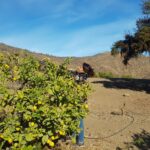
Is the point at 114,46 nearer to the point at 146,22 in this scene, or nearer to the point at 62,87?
the point at 146,22

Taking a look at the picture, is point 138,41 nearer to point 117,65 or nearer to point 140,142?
point 140,142

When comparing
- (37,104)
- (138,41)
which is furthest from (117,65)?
(37,104)

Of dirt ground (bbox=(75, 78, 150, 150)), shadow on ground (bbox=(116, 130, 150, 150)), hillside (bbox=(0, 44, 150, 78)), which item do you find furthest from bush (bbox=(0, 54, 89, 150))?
hillside (bbox=(0, 44, 150, 78))

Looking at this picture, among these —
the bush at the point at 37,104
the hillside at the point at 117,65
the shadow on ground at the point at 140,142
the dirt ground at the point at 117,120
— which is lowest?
the shadow on ground at the point at 140,142

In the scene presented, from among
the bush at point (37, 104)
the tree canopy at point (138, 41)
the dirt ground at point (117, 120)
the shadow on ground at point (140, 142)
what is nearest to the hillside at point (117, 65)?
the tree canopy at point (138, 41)

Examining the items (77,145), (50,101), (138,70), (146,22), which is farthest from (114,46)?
(138,70)

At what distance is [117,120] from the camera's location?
39.4 ft

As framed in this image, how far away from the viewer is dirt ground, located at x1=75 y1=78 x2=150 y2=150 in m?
9.38

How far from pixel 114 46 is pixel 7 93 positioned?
1480 cm

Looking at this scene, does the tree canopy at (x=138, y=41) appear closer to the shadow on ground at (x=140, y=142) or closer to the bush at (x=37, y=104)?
the shadow on ground at (x=140, y=142)

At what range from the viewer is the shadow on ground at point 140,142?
9133mm

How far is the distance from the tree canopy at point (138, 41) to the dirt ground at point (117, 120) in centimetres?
227

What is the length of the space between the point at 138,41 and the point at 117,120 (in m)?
8.64

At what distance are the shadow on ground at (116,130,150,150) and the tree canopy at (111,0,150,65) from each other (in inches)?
366
